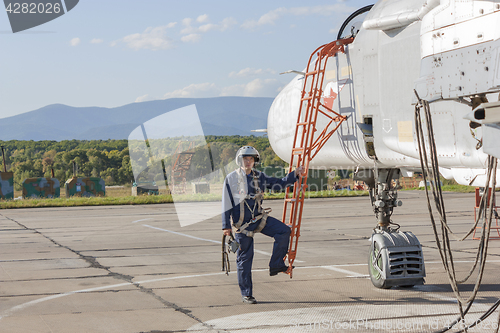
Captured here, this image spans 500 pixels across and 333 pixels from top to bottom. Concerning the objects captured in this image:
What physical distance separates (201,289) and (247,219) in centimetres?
199

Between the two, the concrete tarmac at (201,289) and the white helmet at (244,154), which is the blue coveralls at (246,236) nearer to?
the white helmet at (244,154)

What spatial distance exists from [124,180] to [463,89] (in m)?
92.0

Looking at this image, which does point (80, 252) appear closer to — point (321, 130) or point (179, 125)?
point (179, 125)

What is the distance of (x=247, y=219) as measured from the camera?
→ 838 cm

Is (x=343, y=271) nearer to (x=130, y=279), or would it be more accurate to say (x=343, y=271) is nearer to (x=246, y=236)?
(x=246, y=236)

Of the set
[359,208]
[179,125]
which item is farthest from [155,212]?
[179,125]

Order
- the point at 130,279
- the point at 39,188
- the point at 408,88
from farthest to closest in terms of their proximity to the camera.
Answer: the point at 39,188 → the point at 130,279 → the point at 408,88

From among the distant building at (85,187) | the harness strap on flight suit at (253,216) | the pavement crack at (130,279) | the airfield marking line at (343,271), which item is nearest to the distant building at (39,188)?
the distant building at (85,187)

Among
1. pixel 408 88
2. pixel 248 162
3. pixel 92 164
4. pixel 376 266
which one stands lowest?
pixel 376 266

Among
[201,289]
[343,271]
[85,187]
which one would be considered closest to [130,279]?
[201,289]

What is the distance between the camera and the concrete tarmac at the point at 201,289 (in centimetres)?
733

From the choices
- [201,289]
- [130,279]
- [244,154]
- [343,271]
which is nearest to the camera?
[244,154]

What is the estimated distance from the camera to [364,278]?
10.3 metres

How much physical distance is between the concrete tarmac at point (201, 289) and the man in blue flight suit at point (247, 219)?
0.55 m
